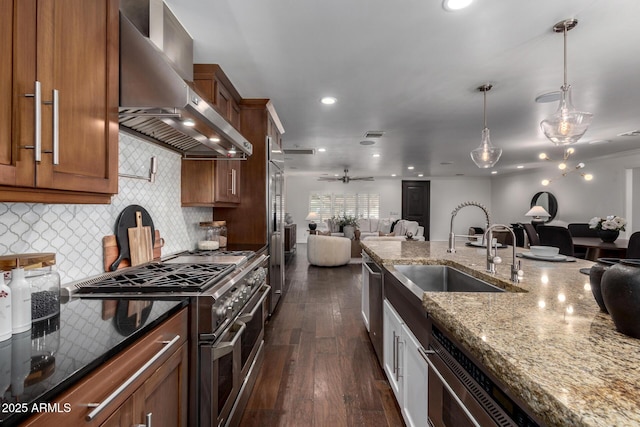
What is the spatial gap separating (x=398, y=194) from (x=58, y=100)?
1121 centimetres

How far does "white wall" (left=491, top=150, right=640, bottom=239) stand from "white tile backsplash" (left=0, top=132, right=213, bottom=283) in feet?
27.3

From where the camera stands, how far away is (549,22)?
1.88 metres

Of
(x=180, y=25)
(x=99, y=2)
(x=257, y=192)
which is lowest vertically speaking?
(x=257, y=192)

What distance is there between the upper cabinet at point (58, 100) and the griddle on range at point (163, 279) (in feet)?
1.43

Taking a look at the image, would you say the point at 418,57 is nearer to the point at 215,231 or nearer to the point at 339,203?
the point at 215,231

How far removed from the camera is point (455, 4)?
1.69 m

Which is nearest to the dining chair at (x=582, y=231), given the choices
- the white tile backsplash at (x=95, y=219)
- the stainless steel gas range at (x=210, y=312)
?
the stainless steel gas range at (x=210, y=312)

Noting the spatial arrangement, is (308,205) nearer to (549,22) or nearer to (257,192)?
(257,192)

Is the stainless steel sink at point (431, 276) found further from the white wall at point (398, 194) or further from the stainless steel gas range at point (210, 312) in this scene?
the white wall at point (398, 194)

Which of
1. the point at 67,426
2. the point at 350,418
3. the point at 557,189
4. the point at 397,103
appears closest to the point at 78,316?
the point at 67,426

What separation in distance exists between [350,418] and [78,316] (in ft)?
5.21

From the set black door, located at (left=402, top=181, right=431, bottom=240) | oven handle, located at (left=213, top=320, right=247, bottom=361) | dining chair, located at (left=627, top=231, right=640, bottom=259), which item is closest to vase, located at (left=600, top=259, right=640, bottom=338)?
oven handle, located at (left=213, top=320, right=247, bottom=361)

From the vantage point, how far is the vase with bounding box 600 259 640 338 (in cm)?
76

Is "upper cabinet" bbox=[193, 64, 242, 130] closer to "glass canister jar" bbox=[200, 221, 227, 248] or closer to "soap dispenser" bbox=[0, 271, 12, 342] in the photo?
"glass canister jar" bbox=[200, 221, 227, 248]
